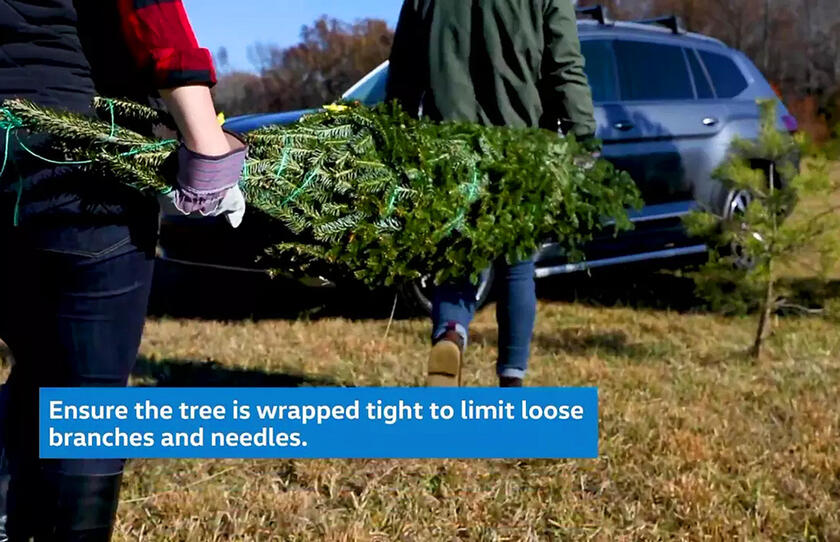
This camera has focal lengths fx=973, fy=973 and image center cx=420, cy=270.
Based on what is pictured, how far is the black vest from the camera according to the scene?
1755 millimetres

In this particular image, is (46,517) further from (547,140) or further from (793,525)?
(793,525)

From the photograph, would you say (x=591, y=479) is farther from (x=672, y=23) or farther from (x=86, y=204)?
(x=672, y=23)

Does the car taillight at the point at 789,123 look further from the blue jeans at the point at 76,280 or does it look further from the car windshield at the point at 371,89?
the blue jeans at the point at 76,280

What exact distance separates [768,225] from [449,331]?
218 centimetres

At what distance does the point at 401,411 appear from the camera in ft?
8.95

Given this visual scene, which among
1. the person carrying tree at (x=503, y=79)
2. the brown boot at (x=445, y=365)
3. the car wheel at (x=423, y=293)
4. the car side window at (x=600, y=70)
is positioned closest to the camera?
the brown boot at (x=445, y=365)

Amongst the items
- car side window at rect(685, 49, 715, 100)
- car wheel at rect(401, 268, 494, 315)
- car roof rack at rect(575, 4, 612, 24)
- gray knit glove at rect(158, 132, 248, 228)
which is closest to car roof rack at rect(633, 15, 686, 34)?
car side window at rect(685, 49, 715, 100)

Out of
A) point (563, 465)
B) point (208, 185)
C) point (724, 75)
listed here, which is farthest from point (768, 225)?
point (208, 185)

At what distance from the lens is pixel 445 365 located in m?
3.19

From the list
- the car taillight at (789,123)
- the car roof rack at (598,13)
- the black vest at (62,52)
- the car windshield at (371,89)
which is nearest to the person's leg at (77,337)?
the black vest at (62,52)

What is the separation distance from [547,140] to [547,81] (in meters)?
0.97

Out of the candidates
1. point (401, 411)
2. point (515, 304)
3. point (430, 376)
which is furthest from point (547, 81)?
point (401, 411)

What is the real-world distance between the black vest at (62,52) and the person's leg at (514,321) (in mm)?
1864

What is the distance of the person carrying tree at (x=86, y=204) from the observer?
1.72 metres
